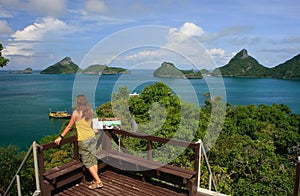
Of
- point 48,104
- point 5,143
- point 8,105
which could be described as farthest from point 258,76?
point 5,143

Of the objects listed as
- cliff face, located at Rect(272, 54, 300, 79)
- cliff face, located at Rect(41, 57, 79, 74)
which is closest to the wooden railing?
cliff face, located at Rect(41, 57, 79, 74)

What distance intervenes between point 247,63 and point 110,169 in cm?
13266

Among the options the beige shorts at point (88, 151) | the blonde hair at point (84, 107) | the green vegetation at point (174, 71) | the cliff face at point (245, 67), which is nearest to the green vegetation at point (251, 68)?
the cliff face at point (245, 67)

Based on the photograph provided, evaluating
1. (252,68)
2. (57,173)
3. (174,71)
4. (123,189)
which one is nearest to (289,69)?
(252,68)

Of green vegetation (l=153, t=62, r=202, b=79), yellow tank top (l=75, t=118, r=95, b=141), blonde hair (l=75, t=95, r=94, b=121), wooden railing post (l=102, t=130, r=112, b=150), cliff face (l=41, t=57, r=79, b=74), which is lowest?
wooden railing post (l=102, t=130, r=112, b=150)

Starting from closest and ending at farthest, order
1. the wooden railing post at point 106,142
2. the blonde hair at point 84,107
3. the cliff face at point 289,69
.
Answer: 1. the blonde hair at point 84,107
2. the wooden railing post at point 106,142
3. the cliff face at point 289,69

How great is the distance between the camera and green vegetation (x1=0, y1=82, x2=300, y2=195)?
25.5 ft

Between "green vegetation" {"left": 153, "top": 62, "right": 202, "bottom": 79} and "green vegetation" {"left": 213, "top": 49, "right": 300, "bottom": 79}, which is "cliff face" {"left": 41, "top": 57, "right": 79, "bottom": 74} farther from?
"green vegetation" {"left": 213, "top": 49, "right": 300, "bottom": 79}

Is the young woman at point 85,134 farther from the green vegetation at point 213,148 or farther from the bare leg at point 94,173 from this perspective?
the green vegetation at point 213,148

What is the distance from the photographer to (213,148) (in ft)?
38.0

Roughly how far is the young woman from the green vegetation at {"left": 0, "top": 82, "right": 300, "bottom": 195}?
3.70 metres

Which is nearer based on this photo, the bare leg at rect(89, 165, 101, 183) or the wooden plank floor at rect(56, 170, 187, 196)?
the wooden plank floor at rect(56, 170, 187, 196)

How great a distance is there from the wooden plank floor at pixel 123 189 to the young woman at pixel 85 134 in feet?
0.40

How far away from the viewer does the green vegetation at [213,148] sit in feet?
25.5
